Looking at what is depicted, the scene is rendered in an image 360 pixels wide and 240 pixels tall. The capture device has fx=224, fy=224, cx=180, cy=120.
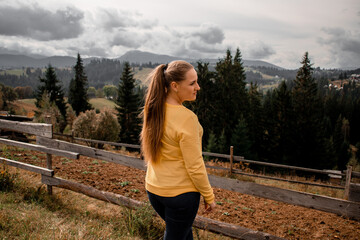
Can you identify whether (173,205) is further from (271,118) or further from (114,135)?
(271,118)

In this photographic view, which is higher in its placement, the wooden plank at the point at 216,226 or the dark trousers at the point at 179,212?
the dark trousers at the point at 179,212

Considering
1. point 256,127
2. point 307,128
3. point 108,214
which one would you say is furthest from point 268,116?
point 108,214

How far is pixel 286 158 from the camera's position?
34500mm

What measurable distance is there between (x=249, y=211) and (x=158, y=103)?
6.02 m

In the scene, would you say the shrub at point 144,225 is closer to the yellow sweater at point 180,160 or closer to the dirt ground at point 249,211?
the yellow sweater at point 180,160

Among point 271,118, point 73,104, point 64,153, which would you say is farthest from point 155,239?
point 73,104

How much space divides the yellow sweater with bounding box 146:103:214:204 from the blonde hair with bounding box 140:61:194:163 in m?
0.05

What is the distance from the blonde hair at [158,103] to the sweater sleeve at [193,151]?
22cm

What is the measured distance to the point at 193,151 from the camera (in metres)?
1.72

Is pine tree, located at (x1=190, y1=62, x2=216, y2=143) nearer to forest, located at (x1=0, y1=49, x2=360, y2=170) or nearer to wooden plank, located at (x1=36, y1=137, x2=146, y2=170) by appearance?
forest, located at (x1=0, y1=49, x2=360, y2=170)

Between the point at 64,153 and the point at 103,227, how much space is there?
1.66 meters

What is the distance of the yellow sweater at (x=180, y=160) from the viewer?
172 cm

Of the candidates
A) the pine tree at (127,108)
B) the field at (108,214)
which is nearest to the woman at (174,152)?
the field at (108,214)

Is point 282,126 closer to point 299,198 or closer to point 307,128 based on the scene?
point 307,128
